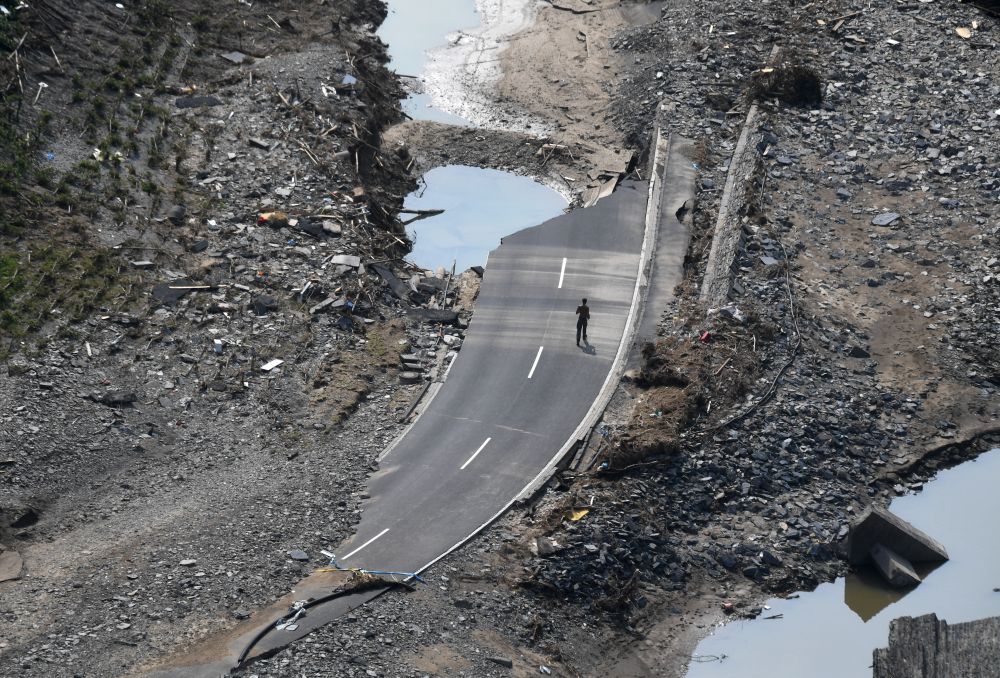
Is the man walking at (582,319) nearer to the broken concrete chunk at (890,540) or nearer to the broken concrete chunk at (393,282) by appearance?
the broken concrete chunk at (393,282)

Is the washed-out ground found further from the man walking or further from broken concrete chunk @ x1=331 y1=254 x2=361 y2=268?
the man walking

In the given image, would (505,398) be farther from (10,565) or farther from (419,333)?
(10,565)

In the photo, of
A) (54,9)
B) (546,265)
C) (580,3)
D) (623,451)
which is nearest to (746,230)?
(546,265)

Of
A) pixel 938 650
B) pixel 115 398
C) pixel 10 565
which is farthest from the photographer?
pixel 115 398

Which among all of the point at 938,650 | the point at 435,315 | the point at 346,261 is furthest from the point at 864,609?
the point at 346,261

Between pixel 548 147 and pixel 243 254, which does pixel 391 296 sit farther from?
pixel 548 147

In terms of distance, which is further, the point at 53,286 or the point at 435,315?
the point at 435,315

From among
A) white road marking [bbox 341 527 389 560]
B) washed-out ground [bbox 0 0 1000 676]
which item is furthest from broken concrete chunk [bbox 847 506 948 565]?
white road marking [bbox 341 527 389 560]
